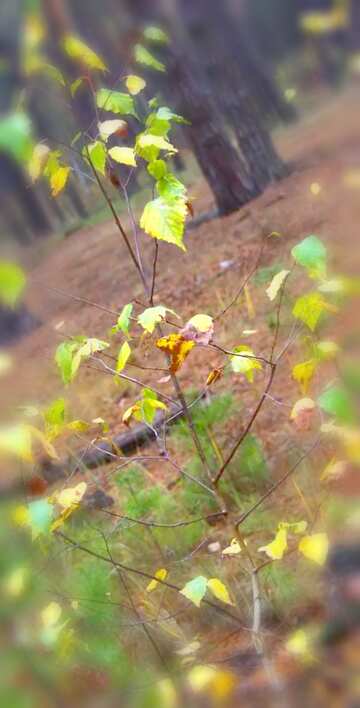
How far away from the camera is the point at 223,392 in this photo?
7.59 feet

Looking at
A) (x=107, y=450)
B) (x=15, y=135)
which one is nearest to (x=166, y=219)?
(x=15, y=135)

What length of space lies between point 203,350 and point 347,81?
983 millimetres

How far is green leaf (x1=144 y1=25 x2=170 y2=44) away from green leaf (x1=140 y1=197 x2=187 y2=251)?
0.42 meters

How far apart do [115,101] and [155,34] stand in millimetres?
168

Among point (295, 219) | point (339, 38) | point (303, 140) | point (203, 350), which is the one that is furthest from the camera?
point (203, 350)

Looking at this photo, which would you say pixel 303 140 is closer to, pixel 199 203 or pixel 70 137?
pixel 199 203

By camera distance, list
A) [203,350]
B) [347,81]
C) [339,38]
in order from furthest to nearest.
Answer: [203,350] < [347,81] < [339,38]

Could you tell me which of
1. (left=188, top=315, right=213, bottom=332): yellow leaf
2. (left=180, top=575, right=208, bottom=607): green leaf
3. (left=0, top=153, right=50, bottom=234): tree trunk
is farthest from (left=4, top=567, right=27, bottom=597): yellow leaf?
(left=0, top=153, right=50, bottom=234): tree trunk

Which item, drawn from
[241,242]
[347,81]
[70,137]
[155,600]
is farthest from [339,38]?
[155,600]

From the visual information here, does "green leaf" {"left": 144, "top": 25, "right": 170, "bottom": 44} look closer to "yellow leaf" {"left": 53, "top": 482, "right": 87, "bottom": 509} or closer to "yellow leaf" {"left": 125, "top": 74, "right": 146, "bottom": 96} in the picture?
"yellow leaf" {"left": 125, "top": 74, "right": 146, "bottom": 96}

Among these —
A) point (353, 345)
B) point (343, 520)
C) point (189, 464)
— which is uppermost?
point (353, 345)

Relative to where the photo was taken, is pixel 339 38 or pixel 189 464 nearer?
pixel 339 38

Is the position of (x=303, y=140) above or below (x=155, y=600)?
above

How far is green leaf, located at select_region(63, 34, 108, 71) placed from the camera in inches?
54.8
